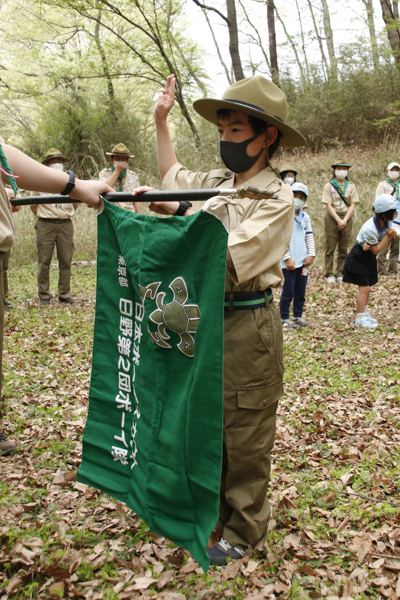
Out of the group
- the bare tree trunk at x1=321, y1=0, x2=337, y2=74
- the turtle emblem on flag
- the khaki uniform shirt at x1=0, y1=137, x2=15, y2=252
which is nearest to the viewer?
the turtle emblem on flag

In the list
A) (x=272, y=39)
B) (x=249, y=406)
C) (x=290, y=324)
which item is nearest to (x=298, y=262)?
(x=290, y=324)

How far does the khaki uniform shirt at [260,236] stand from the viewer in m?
2.25

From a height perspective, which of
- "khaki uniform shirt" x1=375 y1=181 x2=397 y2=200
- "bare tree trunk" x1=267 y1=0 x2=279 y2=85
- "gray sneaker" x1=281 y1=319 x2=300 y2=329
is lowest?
"gray sneaker" x1=281 y1=319 x2=300 y2=329

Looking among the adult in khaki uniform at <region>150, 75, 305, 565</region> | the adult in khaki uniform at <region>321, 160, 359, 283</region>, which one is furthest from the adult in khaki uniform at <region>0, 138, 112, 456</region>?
the adult in khaki uniform at <region>321, 160, 359, 283</region>

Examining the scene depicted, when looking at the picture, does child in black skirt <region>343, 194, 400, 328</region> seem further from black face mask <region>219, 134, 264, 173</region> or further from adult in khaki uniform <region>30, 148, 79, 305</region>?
adult in khaki uniform <region>30, 148, 79, 305</region>

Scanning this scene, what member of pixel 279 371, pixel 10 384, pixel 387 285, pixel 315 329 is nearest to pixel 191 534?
pixel 279 371

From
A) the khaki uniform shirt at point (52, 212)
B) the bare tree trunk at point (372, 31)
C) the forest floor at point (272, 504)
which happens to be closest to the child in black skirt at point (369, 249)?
the forest floor at point (272, 504)

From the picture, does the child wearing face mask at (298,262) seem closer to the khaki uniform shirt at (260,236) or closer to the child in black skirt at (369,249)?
the child in black skirt at (369,249)

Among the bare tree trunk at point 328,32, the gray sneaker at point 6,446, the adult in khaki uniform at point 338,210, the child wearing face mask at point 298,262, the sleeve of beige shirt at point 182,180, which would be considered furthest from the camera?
the bare tree trunk at point 328,32

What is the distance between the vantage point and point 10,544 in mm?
2975

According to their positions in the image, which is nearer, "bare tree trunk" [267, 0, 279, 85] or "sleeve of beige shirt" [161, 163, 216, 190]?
"sleeve of beige shirt" [161, 163, 216, 190]

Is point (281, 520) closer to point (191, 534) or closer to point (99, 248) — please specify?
point (191, 534)

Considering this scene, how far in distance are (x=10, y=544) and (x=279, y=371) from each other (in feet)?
6.61

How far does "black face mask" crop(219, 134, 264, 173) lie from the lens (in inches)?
105
